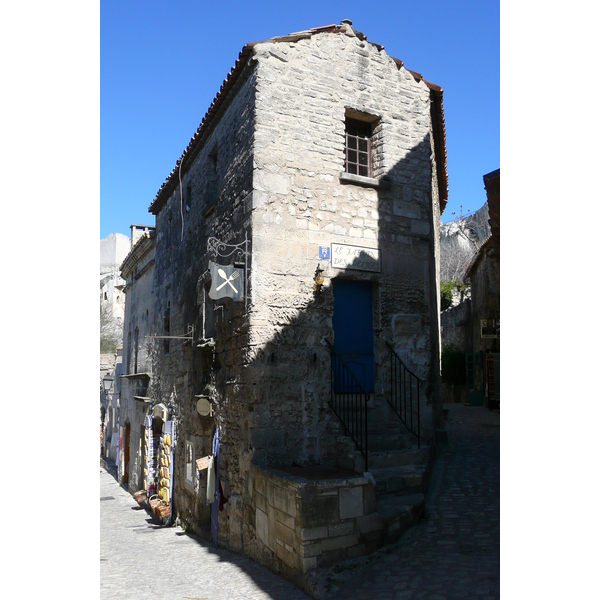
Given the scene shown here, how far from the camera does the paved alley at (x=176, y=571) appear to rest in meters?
5.93

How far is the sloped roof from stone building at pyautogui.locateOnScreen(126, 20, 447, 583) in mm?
34

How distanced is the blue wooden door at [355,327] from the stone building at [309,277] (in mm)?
18

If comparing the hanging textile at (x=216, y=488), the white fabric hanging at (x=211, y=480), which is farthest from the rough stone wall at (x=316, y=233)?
the white fabric hanging at (x=211, y=480)

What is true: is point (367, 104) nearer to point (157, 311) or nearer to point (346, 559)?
point (346, 559)

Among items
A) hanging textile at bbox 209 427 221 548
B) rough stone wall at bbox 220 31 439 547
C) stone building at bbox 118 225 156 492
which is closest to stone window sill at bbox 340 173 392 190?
rough stone wall at bbox 220 31 439 547

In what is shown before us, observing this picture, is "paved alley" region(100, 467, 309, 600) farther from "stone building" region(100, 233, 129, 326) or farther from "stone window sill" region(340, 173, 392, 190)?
"stone building" region(100, 233, 129, 326)

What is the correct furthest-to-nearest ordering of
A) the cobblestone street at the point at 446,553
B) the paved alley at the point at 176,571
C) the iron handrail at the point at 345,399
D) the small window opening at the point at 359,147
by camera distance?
1. the small window opening at the point at 359,147
2. the iron handrail at the point at 345,399
3. the paved alley at the point at 176,571
4. the cobblestone street at the point at 446,553

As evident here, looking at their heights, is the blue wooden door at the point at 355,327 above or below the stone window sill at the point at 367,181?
below

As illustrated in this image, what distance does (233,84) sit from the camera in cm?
874

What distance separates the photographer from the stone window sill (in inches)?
Result: 327

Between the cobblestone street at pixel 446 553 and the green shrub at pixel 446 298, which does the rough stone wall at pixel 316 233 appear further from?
the green shrub at pixel 446 298
